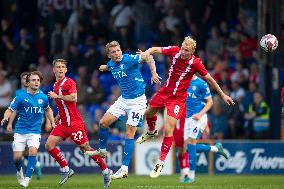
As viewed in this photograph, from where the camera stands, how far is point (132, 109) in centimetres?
1988

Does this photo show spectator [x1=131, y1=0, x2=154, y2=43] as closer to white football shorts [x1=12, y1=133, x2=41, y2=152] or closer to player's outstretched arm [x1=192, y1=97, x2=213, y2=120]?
player's outstretched arm [x1=192, y1=97, x2=213, y2=120]

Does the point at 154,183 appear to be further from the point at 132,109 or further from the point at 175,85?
the point at 175,85

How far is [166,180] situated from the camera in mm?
22172

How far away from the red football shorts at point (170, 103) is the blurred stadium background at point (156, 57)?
3.38 metres

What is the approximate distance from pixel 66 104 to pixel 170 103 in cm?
186

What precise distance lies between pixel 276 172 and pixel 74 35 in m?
7.90

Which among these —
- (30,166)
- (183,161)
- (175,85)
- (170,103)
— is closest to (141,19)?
(183,161)

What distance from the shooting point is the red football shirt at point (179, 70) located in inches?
771

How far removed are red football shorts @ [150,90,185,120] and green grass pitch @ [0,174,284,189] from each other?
1311 mm

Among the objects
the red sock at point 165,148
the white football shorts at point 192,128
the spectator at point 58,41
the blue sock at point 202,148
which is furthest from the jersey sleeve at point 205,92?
the spectator at point 58,41

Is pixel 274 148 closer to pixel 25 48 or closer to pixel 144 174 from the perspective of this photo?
pixel 144 174

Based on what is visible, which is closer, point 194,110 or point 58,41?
point 194,110

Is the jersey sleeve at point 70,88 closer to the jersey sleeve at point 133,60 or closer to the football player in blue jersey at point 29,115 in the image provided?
the football player in blue jersey at point 29,115

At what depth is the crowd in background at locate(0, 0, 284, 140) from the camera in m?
27.2
